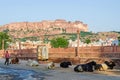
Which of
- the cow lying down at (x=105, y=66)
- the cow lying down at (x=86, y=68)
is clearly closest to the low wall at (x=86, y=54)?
the cow lying down at (x=105, y=66)

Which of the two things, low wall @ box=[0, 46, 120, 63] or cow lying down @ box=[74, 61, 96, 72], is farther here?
low wall @ box=[0, 46, 120, 63]

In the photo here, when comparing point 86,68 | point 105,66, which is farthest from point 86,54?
point 86,68

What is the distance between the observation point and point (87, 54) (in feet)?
121

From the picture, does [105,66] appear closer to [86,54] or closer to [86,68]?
[86,68]

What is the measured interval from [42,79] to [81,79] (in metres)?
2.96

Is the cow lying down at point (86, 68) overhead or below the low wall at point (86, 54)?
below

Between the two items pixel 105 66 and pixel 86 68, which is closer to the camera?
pixel 86 68

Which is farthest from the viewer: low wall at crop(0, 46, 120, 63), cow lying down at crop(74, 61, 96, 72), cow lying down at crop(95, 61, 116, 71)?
low wall at crop(0, 46, 120, 63)

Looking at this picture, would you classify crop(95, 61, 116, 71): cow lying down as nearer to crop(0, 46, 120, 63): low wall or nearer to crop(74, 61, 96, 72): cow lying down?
crop(74, 61, 96, 72): cow lying down

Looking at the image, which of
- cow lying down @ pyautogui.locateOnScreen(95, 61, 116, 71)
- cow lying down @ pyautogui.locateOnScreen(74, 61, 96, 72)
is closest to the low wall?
cow lying down @ pyautogui.locateOnScreen(95, 61, 116, 71)

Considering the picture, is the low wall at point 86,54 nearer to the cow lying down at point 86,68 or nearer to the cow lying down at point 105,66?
the cow lying down at point 105,66

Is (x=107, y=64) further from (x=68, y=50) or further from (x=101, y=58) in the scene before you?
(x=68, y=50)

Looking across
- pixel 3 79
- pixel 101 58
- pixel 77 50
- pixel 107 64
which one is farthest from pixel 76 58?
pixel 3 79

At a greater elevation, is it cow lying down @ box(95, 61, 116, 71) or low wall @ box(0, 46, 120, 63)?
low wall @ box(0, 46, 120, 63)
